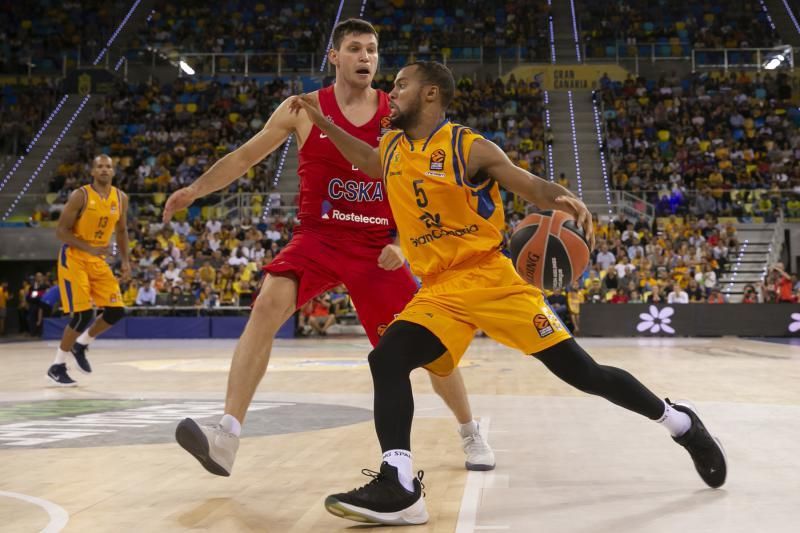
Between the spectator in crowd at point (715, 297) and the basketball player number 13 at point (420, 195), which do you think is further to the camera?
the spectator in crowd at point (715, 297)

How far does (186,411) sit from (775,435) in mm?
3632

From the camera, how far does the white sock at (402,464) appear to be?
297cm

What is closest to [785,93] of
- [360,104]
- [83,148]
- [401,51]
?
[401,51]

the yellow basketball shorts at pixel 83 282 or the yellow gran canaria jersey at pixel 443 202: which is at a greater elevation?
the yellow gran canaria jersey at pixel 443 202

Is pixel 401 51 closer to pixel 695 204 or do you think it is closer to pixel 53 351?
pixel 695 204

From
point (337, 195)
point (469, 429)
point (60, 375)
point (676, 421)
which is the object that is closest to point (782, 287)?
point (60, 375)

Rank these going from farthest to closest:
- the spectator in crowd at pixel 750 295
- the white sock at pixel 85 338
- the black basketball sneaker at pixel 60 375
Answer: the spectator in crowd at pixel 750 295 → the white sock at pixel 85 338 → the black basketball sneaker at pixel 60 375

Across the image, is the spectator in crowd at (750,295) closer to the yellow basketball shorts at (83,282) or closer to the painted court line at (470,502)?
the yellow basketball shorts at (83,282)

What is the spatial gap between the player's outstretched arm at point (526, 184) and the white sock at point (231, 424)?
1368mm

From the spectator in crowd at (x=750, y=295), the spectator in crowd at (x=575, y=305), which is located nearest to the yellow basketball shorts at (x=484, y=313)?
the spectator in crowd at (x=575, y=305)

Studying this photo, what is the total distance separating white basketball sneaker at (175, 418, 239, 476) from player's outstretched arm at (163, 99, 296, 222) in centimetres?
92

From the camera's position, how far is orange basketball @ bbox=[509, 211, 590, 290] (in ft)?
12.1

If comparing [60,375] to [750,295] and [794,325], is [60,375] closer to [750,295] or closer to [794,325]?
[794,325]

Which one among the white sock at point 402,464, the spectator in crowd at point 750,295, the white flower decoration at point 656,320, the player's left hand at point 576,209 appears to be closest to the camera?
the white sock at point 402,464
